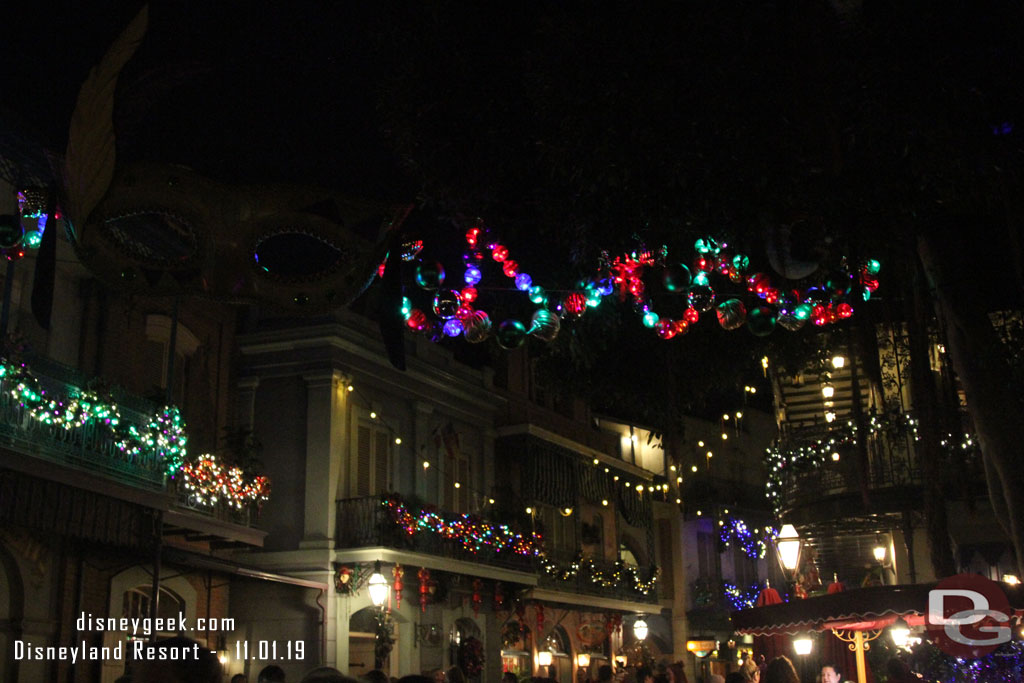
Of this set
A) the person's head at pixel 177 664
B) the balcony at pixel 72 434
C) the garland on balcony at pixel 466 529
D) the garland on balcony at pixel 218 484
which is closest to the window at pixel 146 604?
the garland on balcony at pixel 218 484

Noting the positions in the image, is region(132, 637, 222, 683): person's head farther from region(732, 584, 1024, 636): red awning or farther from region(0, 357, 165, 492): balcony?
region(0, 357, 165, 492): balcony

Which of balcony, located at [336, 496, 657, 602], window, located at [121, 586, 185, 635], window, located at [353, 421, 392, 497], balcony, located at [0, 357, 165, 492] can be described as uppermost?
window, located at [353, 421, 392, 497]

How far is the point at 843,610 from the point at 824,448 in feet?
19.8

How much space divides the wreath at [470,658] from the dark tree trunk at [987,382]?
1501cm

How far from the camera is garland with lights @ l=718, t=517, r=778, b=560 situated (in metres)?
41.0

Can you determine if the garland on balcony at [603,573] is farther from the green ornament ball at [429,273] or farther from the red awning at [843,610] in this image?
the green ornament ball at [429,273]

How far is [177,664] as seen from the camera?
3551 mm

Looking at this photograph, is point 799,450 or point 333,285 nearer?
point 333,285

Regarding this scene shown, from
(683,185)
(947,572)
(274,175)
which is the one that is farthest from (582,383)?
(274,175)

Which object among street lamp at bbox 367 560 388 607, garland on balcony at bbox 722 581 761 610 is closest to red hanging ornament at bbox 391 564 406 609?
street lamp at bbox 367 560 388 607

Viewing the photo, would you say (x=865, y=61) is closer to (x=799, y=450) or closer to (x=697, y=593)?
(x=799, y=450)

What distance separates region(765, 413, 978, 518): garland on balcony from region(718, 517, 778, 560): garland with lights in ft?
71.8

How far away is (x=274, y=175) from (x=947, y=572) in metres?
8.57

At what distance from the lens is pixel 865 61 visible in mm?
7555
